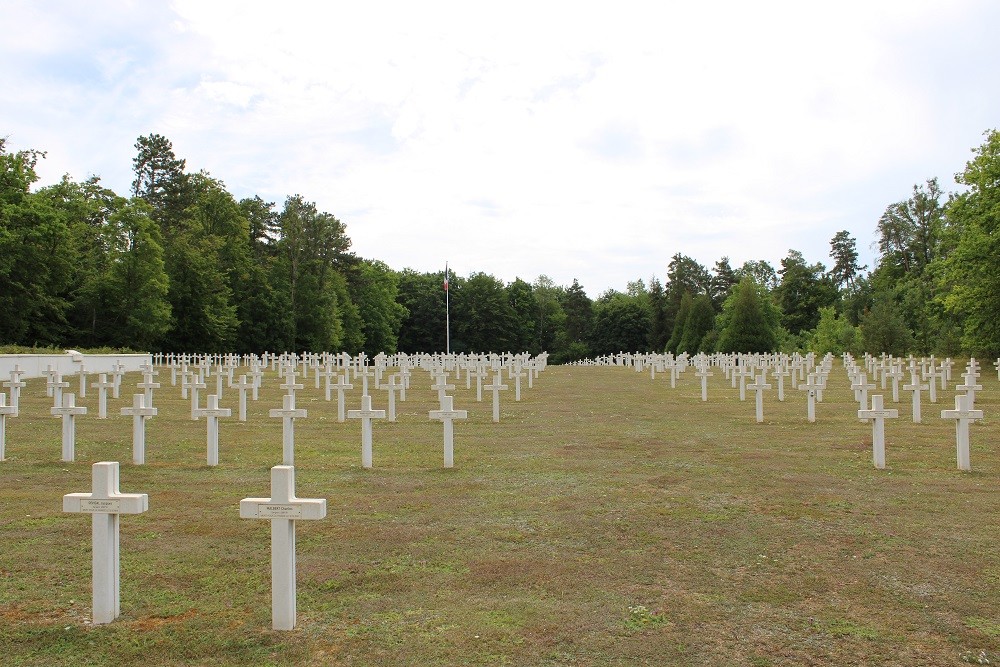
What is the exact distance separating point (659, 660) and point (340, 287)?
72618 millimetres

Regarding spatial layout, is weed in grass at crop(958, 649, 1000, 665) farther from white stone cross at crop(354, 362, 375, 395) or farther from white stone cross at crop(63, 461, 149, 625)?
white stone cross at crop(354, 362, 375, 395)

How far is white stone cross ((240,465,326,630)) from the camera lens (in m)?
4.47

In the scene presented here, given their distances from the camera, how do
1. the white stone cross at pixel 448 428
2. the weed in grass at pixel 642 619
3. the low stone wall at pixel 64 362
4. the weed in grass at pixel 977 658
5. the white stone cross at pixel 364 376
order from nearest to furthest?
the weed in grass at pixel 977 658
the weed in grass at pixel 642 619
the white stone cross at pixel 448 428
the white stone cross at pixel 364 376
the low stone wall at pixel 64 362

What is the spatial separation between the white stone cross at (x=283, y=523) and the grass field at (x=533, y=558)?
189mm

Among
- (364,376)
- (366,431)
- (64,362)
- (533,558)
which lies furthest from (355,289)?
(533,558)

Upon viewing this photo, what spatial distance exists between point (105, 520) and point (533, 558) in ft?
9.56

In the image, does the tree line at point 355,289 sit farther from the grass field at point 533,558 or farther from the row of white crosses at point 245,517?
the row of white crosses at point 245,517

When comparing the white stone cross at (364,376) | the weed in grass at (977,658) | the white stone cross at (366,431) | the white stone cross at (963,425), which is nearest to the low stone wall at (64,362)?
the white stone cross at (364,376)

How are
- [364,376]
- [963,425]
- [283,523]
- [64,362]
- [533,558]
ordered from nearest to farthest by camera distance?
[283,523] < [533,558] < [963,425] < [364,376] < [64,362]

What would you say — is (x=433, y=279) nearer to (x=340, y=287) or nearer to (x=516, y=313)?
(x=516, y=313)

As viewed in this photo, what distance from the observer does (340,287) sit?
7494cm

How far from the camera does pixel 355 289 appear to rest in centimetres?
8412

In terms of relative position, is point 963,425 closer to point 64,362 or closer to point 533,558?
point 533,558

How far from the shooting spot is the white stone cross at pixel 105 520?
15.1 feet
